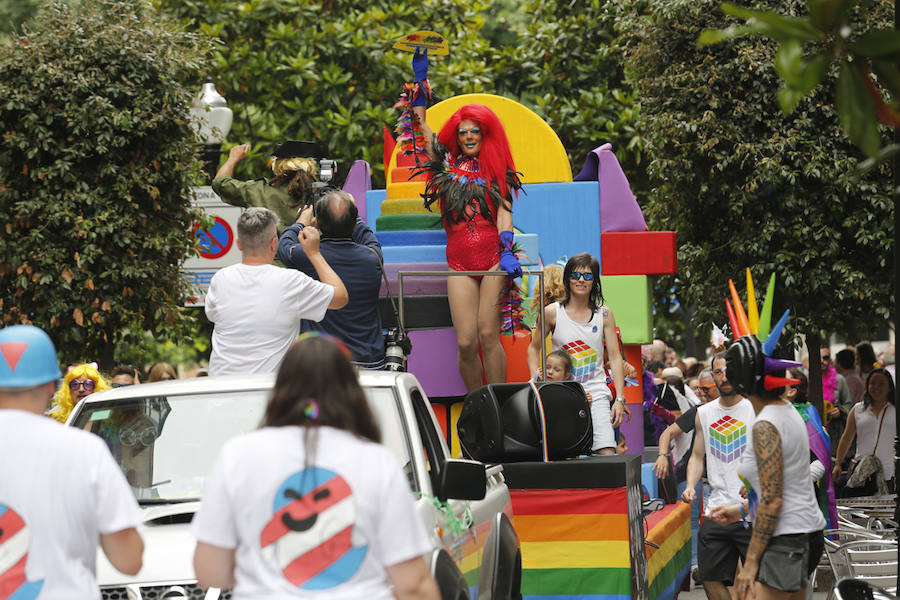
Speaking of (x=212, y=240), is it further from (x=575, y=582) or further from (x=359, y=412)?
(x=359, y=412)

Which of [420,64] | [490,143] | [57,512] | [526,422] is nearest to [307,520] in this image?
[57,512]

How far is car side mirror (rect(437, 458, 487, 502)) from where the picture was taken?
4.94 meters

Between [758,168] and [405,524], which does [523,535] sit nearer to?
[405,524]

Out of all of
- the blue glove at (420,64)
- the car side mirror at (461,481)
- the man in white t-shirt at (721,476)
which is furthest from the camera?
the blue glove at (420,64)

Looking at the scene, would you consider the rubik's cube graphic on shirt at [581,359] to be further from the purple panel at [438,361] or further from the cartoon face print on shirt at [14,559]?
the cartoon face print on shirt at [14,559]

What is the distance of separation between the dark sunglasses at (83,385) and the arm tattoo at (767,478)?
406 centimetres

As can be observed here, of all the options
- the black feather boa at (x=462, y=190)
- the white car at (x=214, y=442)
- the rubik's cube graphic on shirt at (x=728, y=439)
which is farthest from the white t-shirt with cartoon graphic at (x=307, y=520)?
the black feather boa at (x=462, y=190)

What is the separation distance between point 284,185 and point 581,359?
2.38 m

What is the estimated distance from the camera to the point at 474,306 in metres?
9.39

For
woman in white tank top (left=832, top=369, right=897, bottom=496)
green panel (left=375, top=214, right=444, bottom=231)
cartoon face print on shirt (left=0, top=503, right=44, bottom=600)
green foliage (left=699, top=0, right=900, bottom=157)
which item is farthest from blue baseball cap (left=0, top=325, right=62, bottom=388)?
woman in white tank top (left=832, top=369, right=897, bottom=496)

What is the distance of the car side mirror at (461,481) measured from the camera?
494 centimetres

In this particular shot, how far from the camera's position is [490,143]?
376 inches

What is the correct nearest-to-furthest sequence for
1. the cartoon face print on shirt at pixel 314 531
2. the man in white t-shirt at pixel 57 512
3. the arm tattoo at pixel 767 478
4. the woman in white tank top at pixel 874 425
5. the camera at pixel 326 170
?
1. the cartoon face print on shirt at pixel 314 531
2. the man in white t-shirt at pixel 57 512
3. the arm tattoo at pixel 767 478
4. the camera at pixel 326 170
5. the woman in white tank top at pixel 874 425

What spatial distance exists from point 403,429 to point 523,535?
244cm
